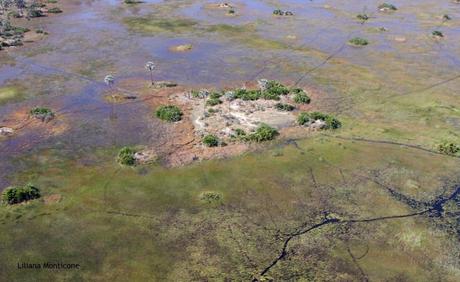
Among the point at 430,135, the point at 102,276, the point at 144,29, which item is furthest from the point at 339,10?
the point at 102,276

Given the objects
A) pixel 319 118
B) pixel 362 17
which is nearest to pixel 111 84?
pixel 319 118

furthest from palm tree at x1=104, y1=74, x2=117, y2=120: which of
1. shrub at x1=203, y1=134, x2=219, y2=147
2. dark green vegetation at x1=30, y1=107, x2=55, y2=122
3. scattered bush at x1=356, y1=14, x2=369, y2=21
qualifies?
scattered bush at x1=356, y1=14, x2=369, y2=21

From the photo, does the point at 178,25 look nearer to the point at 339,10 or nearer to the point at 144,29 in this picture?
the point at 144,29

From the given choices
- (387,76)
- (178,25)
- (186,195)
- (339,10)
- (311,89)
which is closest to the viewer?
(186,195)

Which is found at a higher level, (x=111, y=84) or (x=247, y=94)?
Answer: (x=111, y=84)

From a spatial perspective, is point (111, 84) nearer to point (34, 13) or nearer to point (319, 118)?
point (319, 118)

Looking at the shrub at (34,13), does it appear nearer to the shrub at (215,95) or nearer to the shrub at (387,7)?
the shrub at (215,95)
